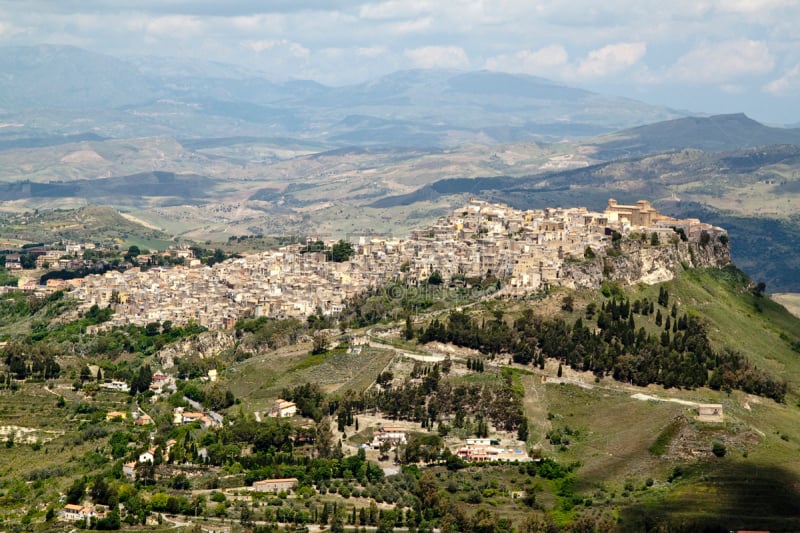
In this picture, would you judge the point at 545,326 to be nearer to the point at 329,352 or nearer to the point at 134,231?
the point at 329,352

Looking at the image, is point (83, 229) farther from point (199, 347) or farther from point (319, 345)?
point (319, 345)

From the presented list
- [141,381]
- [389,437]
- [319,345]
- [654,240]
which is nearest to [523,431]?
[389,437]

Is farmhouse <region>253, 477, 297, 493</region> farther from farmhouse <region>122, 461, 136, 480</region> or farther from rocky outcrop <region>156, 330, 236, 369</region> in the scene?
rocky outcrop <region>156, 330, 236, 369</region>

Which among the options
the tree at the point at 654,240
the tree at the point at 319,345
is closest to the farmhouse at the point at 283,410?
the tree at the point at 319,345

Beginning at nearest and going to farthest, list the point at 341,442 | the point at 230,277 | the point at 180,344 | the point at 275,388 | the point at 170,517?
1. the point at 170,517
2. the point at 341,442
3. the point at 275,388
4. the point at 180,344
5. the point at 230,277

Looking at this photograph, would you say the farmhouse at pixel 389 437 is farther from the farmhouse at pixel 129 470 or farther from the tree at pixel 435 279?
the tree at pixel 435 279

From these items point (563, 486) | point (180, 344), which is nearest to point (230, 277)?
point (180, 344)

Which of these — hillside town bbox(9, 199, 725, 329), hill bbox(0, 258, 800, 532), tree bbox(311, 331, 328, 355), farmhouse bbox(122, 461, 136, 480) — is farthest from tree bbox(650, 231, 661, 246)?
farmhouse bbox(122, 461, 136, 480)
